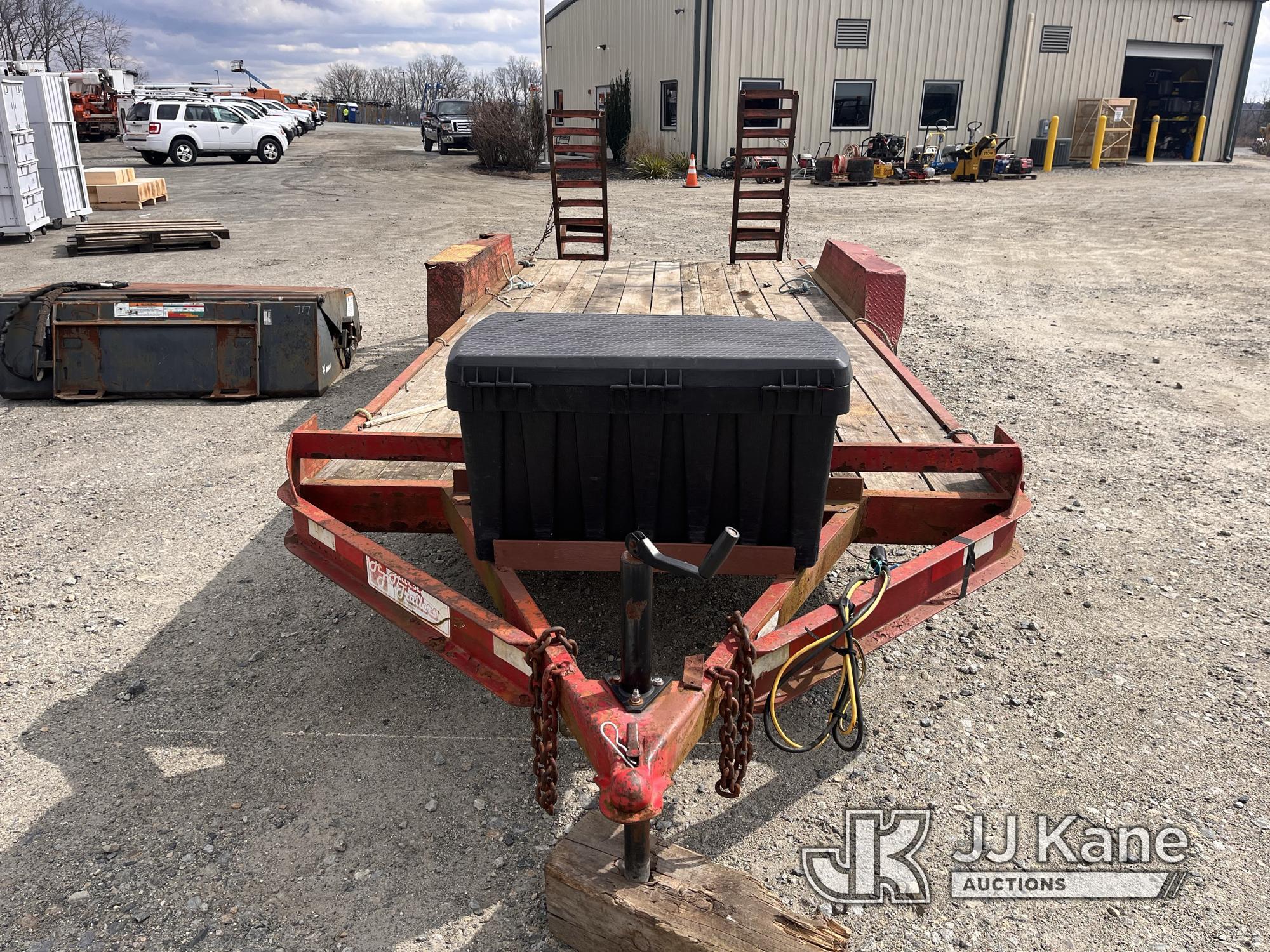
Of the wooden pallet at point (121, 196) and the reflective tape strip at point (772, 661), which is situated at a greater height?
the wooden pallet at point (121, 196)

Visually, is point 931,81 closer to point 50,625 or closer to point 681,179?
point 681,179

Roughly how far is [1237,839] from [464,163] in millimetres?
26947

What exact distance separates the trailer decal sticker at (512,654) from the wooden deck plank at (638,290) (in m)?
3.69

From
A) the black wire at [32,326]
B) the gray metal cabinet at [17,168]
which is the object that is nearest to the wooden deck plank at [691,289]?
the black wire at [32,326]

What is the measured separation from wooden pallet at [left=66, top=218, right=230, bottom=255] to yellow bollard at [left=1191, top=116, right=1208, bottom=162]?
26.1 metres

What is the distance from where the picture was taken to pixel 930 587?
2.88 meters

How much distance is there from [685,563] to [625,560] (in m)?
0.16

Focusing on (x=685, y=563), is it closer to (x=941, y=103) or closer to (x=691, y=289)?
(x=691, y=289)

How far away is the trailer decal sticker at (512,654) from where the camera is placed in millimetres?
2395

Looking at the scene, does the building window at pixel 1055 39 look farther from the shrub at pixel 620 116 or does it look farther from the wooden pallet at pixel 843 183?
the shrub at pixel 620 116

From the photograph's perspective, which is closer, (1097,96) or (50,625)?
(50,625)

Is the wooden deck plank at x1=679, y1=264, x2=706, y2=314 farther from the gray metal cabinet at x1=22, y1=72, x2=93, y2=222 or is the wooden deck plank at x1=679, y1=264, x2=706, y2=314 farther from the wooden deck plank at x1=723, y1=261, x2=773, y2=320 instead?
the gray metal cabinet at x1=22, y1=72, x2=93, y2=222

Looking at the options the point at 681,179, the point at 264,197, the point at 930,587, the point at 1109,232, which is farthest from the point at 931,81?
the point at 930,587

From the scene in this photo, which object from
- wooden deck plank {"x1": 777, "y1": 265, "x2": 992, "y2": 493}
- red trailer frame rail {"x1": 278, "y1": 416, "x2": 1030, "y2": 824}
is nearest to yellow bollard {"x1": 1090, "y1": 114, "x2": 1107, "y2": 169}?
wooden deck plank {"x1": 777, "y1": 265, "x2": 992, "y2": 493}
